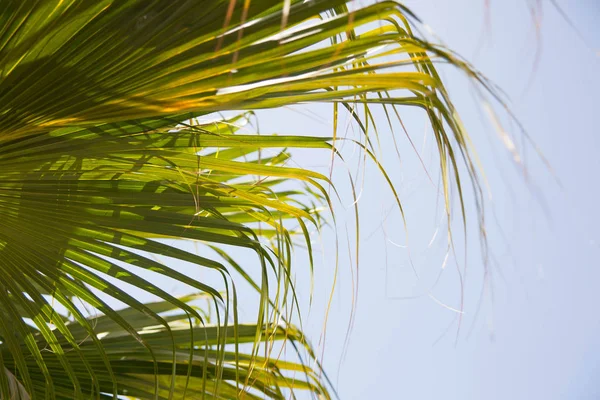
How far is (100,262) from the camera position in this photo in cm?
75

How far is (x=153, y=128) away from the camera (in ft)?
2.16

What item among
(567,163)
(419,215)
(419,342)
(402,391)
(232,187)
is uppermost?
(567,163)

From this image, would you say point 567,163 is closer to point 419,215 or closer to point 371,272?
point 419,215

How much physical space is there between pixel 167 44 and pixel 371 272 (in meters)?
4.29

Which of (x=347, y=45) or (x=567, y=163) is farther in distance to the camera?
(x=567, y=163)

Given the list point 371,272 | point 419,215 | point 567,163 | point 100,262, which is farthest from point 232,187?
point 567,163

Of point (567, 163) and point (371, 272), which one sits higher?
point (567, 163)

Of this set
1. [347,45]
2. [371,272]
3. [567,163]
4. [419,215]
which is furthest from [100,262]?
[567,163]

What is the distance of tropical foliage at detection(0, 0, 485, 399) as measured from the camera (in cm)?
44

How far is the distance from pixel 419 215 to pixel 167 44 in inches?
156

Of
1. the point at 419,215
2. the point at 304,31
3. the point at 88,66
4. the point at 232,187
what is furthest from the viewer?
the point at 419,215

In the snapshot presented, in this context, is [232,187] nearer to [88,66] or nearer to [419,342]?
[88,66]

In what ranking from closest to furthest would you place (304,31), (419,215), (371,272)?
(304,31) → (419,215) → (371,272)

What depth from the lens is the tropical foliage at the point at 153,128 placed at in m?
0.44
